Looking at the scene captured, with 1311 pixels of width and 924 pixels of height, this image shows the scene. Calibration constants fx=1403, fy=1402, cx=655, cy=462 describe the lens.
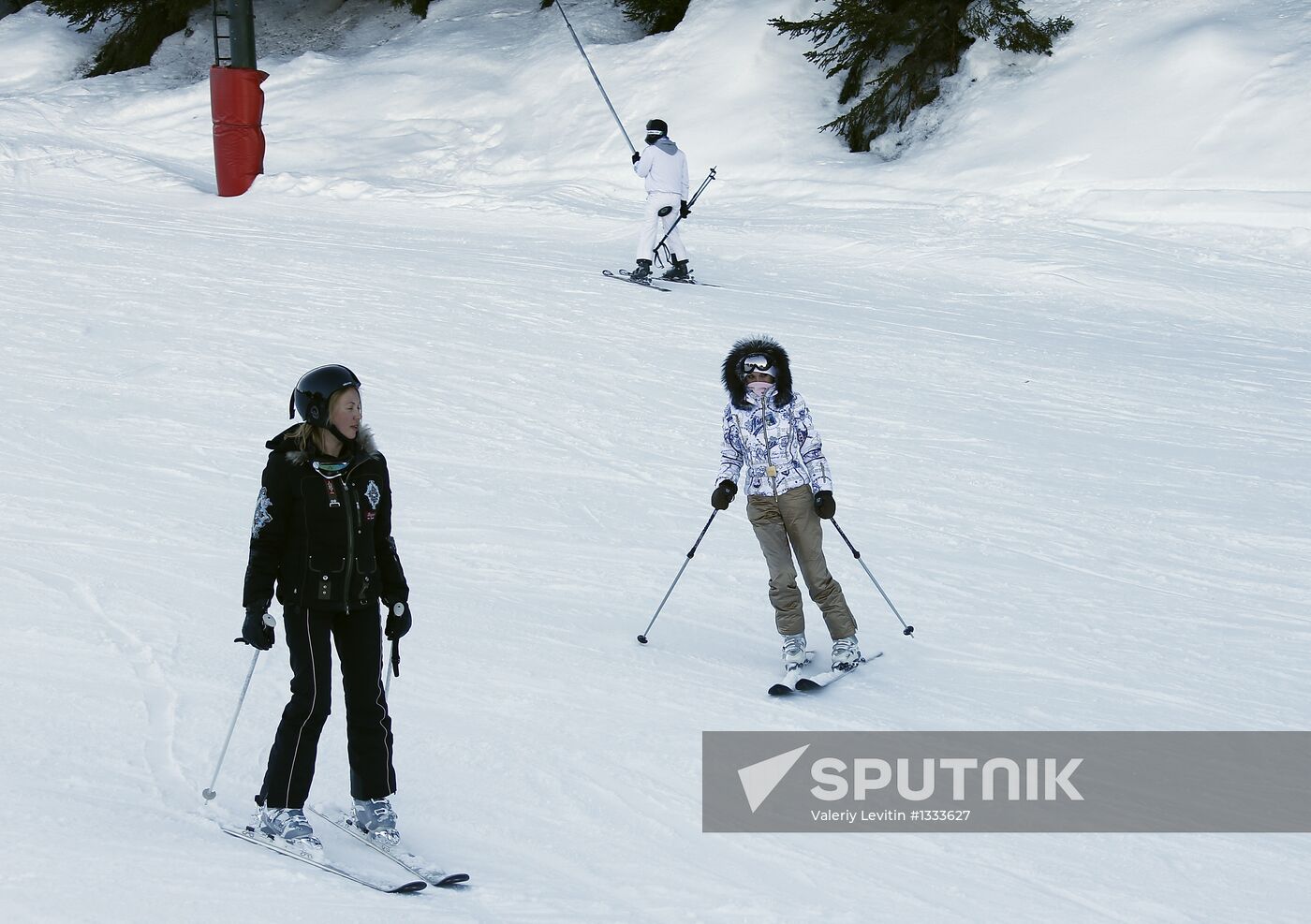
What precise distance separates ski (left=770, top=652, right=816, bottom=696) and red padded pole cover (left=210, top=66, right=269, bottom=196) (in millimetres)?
12672

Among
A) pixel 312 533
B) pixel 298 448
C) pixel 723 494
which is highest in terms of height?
pixel 298 448

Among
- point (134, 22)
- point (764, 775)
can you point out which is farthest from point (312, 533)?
point (134, 22)

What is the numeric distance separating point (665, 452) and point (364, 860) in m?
5.10

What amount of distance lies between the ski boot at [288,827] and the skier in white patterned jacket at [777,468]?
2.25 m

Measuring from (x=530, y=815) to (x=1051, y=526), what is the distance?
14.8 feet

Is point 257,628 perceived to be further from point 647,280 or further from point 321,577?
point 647,280

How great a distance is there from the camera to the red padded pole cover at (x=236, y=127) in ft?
54.5

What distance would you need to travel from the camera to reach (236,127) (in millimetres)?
16656

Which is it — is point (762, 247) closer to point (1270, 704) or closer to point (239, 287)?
point (239, 287)

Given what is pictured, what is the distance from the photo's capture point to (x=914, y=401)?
10.2 m

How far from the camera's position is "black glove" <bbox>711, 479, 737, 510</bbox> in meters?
5.73

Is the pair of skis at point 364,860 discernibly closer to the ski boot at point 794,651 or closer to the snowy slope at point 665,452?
the snowy slope at point 665,452

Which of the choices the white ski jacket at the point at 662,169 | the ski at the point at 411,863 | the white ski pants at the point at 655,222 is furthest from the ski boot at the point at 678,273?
the ski at the point at 411,863

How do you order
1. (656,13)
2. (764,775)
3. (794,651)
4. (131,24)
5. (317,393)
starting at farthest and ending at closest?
(131,24) → (656,13) → (794,651) → (764,775) → (317,393)
